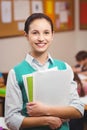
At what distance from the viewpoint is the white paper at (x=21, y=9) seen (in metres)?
3.82

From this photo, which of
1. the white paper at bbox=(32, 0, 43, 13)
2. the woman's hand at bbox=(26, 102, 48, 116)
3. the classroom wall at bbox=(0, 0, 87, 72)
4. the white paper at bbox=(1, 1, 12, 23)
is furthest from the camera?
the white paper at bbox=(32, 0, 43, 13)

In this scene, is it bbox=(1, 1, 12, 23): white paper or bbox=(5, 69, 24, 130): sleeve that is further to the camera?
bbox=(1, 1, 12, 23): white paper

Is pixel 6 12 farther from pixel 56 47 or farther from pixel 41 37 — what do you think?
pixel 41 37

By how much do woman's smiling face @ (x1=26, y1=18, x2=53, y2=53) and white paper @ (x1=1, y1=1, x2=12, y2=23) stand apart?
7.88 feet

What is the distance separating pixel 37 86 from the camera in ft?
4.05

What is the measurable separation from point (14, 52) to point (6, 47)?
0.18m

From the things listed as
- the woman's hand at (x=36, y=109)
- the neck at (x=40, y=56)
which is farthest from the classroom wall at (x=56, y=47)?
the woman's hand at (x=36, y=109)

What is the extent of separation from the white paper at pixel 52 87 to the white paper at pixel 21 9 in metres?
2.66

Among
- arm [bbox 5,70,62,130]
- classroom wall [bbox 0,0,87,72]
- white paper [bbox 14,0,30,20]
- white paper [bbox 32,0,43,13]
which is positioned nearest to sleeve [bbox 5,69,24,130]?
arm [bbox 5,70,62,130]

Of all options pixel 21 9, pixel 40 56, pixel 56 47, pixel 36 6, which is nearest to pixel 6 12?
pixel 21 9

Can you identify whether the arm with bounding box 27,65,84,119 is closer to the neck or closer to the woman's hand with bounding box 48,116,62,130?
the woman's hand with bounding box 48,116,62,130

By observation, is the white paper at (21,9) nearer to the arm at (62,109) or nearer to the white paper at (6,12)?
the white paper at (6,12)

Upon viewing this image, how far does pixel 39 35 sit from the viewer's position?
4.12ft

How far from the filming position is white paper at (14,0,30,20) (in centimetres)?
382
